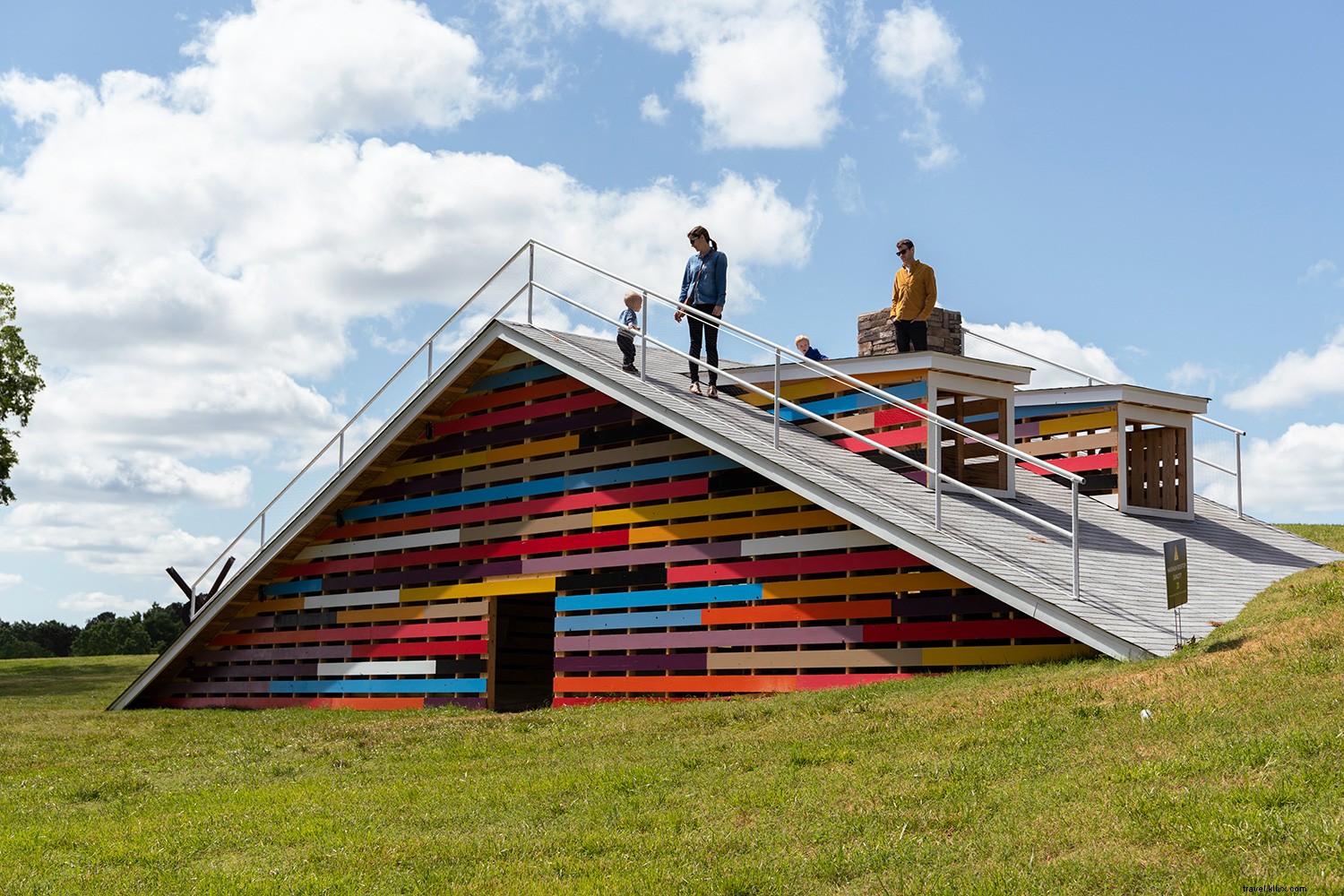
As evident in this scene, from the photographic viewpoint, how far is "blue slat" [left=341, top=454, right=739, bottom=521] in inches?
647

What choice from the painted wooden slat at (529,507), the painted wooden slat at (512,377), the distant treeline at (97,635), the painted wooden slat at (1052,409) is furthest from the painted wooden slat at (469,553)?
the distant treeline at (97,635)

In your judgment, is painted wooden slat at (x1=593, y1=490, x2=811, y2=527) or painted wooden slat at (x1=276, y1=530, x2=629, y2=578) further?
painted wooden slat at (x1=276, y1=530, x2=629, y2=578)

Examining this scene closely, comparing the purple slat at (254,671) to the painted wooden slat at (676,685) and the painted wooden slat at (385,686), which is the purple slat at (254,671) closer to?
the painted wooden slat at (385,686)

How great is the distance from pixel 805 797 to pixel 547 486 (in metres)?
10.4

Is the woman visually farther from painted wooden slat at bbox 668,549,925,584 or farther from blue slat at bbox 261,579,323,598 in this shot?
blue slat at bbox 261,579,323,598

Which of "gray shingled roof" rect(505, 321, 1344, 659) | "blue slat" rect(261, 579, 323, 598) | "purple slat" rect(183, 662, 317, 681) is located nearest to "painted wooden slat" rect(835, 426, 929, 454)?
"gray shingled roof" rect(505, 321, 1344, 659)

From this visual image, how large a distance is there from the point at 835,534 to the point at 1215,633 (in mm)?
4230

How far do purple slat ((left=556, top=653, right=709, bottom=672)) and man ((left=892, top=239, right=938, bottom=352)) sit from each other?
520cm

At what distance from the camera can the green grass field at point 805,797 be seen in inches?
270

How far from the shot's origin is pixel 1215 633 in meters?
12.0

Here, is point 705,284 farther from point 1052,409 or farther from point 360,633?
point 360,633

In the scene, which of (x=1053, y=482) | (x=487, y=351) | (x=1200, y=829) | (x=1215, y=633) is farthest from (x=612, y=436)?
(x=1200, y=829)

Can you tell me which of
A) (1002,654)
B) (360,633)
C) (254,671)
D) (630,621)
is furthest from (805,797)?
(254,671)

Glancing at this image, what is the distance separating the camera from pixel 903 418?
17.2m
